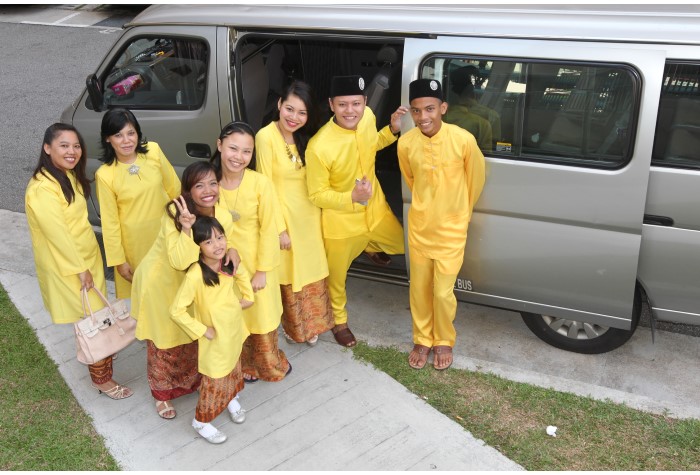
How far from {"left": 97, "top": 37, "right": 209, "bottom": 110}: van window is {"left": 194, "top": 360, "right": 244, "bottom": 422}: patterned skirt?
76.0 inches

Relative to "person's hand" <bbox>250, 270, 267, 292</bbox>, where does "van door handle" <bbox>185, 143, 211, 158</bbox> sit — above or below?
above

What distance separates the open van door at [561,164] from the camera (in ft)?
13.6

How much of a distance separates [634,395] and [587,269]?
2.62 feet

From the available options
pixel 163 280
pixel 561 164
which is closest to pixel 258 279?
pixel 163 280

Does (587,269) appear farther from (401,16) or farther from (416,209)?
(401,16)

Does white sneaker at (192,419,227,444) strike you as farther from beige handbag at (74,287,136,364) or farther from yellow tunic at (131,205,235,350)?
beige handbag at (74,287,136,364)

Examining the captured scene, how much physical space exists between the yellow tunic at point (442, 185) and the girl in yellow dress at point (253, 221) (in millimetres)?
800

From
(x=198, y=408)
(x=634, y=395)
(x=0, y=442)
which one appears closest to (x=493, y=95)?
(x=634, y=395)

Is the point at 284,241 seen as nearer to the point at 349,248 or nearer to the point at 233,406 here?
the point at 349,248

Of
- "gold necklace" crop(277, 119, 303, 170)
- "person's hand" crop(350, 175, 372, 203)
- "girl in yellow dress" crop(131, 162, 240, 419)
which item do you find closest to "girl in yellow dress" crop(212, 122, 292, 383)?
"girl in yellow dress" crop(131, 162, 240, 419)

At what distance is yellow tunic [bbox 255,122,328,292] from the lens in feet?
14.9

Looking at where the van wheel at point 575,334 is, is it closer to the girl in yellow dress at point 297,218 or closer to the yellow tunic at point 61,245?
the girl in yellow dress at point 297,218

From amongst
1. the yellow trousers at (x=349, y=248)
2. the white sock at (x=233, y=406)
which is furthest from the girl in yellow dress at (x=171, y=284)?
the yellow trousers at (x=349, y=248)

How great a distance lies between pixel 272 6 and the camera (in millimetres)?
5031
